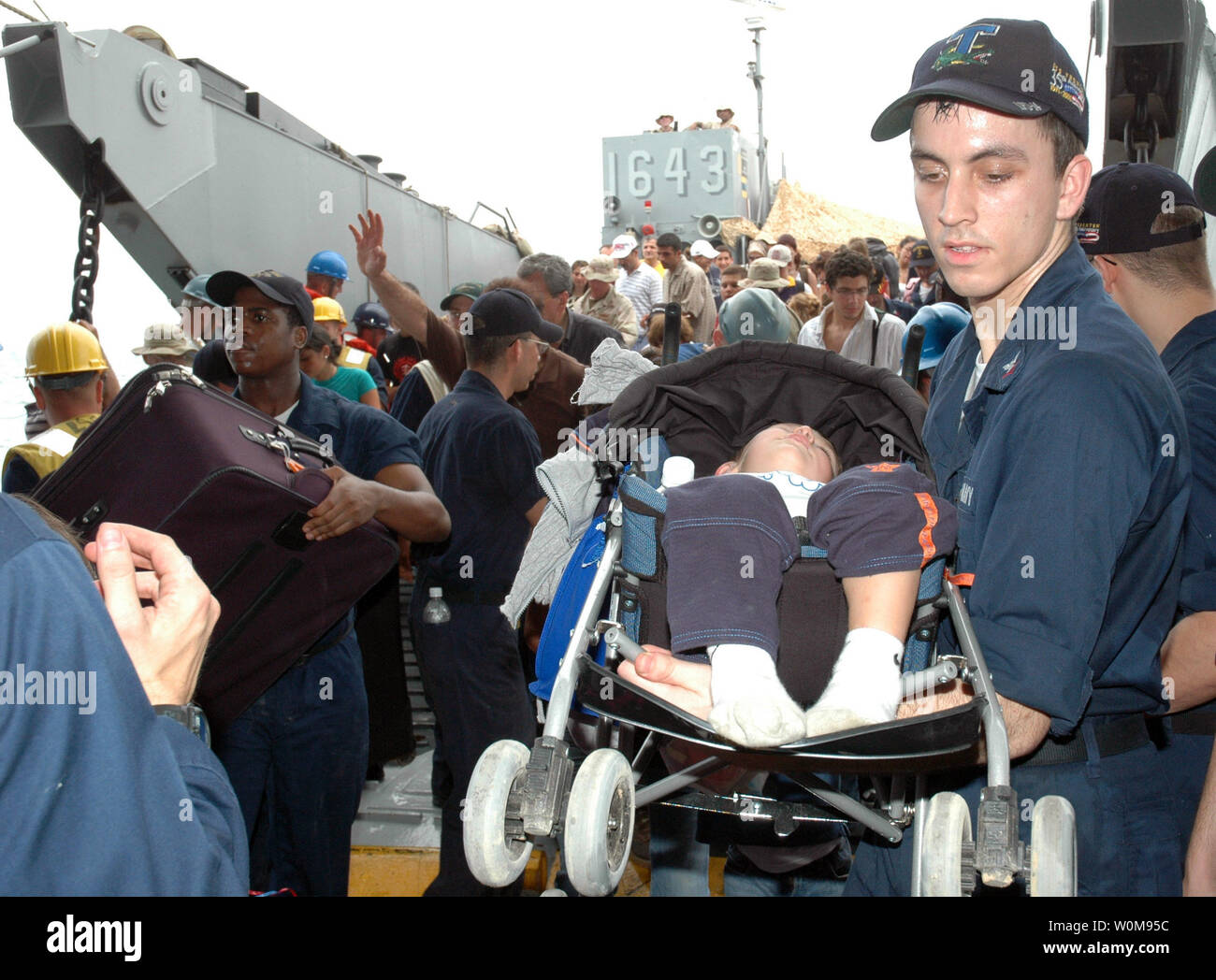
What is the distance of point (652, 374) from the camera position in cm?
295

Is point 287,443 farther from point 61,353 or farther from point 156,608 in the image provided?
point 156,608

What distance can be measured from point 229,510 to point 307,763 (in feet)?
3.96

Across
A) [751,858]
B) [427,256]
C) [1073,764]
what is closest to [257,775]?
[751,858]

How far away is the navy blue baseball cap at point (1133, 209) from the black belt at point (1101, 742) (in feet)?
4.41

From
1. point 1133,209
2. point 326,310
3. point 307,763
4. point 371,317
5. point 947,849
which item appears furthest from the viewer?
point 371,317

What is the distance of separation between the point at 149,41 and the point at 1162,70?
6.73m

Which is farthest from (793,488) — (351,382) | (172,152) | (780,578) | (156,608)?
(172,152)

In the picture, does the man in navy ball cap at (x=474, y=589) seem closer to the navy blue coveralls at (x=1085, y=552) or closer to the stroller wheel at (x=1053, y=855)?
the navy blue coveralls at (x=1085, y=552)

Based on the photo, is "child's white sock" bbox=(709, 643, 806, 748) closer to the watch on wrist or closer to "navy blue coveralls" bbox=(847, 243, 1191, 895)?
"navy blue coveralls" bbox=(847, 243, 1191, 895)

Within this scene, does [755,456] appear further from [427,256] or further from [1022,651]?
[427,256]

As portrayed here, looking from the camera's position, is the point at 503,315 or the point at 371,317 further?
the point at 371,317

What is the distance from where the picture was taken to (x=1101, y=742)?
2055mm

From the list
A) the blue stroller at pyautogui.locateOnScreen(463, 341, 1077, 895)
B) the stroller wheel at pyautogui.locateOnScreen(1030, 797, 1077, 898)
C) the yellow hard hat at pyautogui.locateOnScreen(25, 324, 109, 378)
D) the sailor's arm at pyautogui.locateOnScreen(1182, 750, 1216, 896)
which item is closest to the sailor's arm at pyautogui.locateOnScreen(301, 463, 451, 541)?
the blue stroller at pyautogui.locateOnScreen(463, 341, 1077, 895)

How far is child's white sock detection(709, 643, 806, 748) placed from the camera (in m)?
1.83
